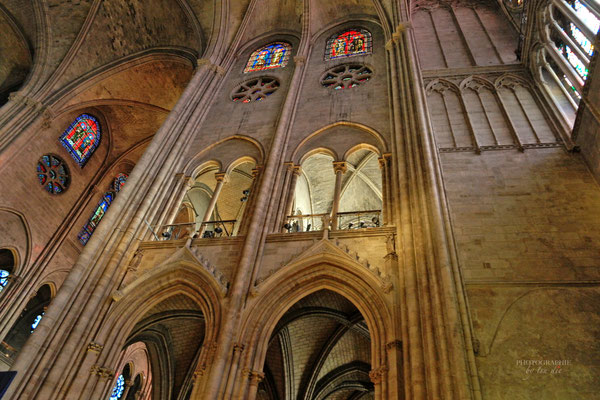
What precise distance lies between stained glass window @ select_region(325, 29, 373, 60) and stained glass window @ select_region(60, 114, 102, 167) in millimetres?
10489

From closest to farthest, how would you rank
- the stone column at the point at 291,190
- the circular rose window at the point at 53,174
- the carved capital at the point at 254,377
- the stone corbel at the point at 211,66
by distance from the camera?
the carved capital at the point at 254,377 → the stone column at the point at 291,190 → the stone corbel at the point at 211,66 → the circular rose window at the point at 53,174

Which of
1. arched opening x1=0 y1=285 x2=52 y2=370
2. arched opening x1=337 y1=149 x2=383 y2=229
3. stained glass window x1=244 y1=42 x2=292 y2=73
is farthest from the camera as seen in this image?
stained glass window x1=244 y1=42 x2=292 y2=73

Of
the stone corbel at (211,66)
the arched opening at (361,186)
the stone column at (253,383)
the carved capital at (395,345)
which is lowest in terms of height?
the stone column at (253,383)

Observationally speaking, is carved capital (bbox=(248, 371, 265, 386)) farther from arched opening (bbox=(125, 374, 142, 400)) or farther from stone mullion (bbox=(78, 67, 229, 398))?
arched opening (bbox=(125, 374, 142, 400))

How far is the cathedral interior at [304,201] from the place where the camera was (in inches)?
242

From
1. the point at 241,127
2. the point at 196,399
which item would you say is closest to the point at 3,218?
the point at 241,127

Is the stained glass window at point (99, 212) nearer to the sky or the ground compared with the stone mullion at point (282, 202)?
nearer to the sky

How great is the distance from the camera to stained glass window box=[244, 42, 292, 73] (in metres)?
14.7

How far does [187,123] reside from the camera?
1166 centimetres

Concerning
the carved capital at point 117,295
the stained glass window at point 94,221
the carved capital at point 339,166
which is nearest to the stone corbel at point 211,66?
the carved capital at point 339,166

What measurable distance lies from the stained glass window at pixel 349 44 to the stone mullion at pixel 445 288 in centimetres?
700

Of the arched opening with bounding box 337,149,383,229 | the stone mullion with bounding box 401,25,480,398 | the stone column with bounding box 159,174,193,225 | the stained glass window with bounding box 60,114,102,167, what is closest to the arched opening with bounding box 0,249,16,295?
the stained glass window with bounding box 60,114,102,167

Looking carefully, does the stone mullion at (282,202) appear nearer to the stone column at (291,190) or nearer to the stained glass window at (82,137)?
the stone column at (291,190)

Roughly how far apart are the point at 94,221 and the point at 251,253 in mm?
12301
